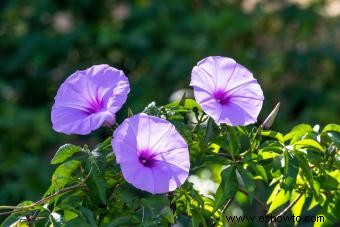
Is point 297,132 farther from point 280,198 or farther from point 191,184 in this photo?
point 191,184

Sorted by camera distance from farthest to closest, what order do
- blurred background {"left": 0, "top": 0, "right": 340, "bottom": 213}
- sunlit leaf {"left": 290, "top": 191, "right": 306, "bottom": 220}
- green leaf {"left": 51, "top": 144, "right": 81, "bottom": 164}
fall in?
1. blurred background {"left": 0, "top": 0, "right": 340, "bottom": 213}
2. sunlit leaf {"left": 290, "top": 191, "right": 306, "bottom": 220}
3. green leaf {"left": 51, "top": 144, "right": 81, "bottom": 164}

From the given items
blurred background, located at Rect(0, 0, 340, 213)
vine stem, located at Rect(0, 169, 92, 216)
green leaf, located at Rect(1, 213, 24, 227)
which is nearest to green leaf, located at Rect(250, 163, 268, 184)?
vine stem, located at Rect(0, 169, 92, 216)

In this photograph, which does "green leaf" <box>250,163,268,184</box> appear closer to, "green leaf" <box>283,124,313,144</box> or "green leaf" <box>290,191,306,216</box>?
"green leaf" <box>283,124,313,144</box>

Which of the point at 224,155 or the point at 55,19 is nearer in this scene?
the point at 224,155

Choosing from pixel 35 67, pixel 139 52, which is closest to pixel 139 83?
pixel 139 52

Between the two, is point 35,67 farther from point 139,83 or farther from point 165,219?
point 165,219

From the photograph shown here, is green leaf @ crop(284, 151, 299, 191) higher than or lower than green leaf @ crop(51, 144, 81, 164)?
lower
